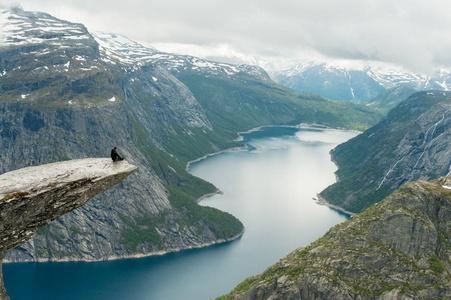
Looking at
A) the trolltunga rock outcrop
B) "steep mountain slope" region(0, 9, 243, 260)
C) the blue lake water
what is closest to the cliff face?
the trolltunga rock outcrop

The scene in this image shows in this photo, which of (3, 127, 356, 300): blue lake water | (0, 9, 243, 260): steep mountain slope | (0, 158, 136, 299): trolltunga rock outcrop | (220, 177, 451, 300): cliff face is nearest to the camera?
(0, 158, 136, 299): trolltunga rock outcrop

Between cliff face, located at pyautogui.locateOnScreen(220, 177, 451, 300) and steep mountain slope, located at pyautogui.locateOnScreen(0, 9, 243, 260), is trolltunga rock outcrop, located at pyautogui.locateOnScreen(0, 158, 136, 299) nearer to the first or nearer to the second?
cliff face, located at pyautogui.locateOnScreen(220, 177, 451, 300)

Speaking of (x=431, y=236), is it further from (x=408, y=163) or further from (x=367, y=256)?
(x=408, y=163)

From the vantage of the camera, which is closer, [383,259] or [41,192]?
[41,192]

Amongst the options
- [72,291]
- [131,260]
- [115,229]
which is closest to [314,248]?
[72,291]

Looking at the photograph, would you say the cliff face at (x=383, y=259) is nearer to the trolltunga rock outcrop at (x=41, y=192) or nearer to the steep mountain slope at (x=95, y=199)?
the trolltunga rock outcrop at (x=41, y=192)

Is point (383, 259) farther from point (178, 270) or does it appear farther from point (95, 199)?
point (95, 199)

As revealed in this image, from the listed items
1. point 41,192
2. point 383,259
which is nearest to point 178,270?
point 383,259
